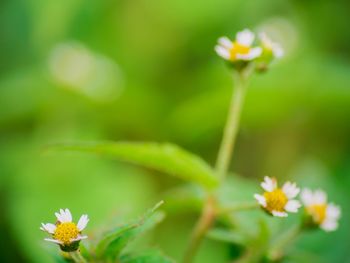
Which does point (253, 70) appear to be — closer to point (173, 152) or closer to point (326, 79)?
point (173, 152)

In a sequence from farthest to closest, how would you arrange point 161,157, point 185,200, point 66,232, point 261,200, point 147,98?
1. point 147,98
2. point 185,200
3. point 161,157
4. point 261,200
5. point 66,232

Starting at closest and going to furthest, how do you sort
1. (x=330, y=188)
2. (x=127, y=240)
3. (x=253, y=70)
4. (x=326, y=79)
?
(x=127, y=240) < (x=253, y=70) < (x=330, y=188) < (x=326, y=79)

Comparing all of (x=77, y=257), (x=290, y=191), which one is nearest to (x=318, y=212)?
(x=290, y=191)

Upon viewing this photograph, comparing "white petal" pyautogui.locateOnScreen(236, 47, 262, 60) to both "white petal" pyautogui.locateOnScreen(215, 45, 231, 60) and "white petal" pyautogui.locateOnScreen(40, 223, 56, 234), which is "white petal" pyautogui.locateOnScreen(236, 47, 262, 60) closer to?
"white petal" pyautogui.locateOnScreen(215, 45, 231, 60)

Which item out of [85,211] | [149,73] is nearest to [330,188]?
[85,211]

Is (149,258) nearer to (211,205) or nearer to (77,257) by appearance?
(77,257)

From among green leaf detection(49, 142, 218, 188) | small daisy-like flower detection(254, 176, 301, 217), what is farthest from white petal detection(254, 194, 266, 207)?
green leaf detection(49, 142, 218, 188)
